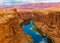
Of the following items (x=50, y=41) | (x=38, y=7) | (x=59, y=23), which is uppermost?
(x=38, y=7)

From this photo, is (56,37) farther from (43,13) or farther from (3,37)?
(3,37)

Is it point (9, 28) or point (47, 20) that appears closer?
point (9, 28)

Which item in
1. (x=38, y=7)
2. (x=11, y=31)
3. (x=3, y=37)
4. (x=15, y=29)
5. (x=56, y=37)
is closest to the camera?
(x=3, y=37)

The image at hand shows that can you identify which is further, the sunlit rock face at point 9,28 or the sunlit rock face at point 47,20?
the sunlit rock face at point 47,20

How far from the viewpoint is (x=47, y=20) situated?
1674mm

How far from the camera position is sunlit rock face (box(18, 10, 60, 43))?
1.64 m

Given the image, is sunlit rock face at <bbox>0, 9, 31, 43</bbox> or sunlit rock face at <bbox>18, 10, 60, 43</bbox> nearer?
sunlit rock face at <bbox>0, 9, 31, 43</bbox>

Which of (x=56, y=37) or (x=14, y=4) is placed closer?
(x=56, y=37)

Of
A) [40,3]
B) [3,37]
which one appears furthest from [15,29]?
[40,3]

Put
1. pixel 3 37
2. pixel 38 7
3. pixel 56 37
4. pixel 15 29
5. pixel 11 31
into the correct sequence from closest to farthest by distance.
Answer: pixel 3 37 → pixel 11 31 → pixel 15 29 → pixel 56 37 → pixel 38 7

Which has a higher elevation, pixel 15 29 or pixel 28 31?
pixel 15 29

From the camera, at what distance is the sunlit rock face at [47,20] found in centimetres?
164

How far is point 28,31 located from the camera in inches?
66.2

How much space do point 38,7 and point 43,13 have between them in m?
0.12
